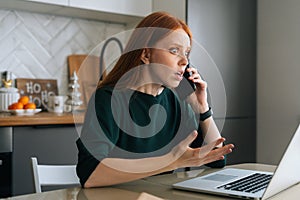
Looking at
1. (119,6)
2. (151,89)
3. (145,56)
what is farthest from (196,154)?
(119,6)

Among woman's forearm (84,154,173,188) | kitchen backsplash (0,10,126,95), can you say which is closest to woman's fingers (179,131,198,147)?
woman's forearm (84,154,173,188)

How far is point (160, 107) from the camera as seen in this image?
1.56m

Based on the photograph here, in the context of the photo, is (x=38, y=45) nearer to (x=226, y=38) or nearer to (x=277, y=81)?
(x=226, y=38)

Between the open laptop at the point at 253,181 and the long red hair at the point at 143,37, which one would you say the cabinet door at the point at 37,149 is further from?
the open laptop at the point at 253,181

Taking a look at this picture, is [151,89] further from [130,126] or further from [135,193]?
[135,193]

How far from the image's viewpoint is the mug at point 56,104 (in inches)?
106

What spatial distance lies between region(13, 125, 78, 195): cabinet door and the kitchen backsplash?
60cm

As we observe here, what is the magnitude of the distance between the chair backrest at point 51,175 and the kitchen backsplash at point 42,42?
1473 millimetres

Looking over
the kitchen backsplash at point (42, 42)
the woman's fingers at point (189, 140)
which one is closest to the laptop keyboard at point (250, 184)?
the woman's fingers at point (189, 140)

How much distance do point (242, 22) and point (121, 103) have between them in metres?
2.02

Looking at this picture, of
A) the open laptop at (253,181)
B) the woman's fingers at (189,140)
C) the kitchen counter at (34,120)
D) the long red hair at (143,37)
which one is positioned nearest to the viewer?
the woman's fingers at (189,140)

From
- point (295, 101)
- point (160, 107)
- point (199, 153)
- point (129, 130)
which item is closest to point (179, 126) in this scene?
point (160, 107)

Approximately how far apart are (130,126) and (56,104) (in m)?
1.34

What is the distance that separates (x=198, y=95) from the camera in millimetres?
1466
